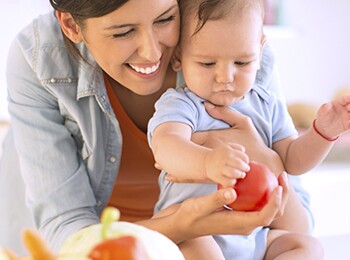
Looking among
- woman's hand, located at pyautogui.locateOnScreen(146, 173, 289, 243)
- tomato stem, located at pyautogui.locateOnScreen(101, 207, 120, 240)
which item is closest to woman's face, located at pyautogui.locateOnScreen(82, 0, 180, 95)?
woman's hand, located at pyautogui.locateOnScreen(146, 173, 289, 243)

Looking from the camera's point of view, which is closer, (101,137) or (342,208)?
(101,137)

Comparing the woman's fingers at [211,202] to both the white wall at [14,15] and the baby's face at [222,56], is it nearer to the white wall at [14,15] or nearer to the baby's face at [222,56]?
the baby's face at [222,56]

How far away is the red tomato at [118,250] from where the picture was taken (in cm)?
67

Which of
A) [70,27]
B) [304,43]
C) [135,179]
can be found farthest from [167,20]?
[304,43]

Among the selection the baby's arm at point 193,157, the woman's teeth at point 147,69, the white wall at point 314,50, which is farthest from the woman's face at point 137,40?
the white wall at point 314,50

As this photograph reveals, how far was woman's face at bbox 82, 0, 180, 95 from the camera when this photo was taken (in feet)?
3.98

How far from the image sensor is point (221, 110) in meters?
1.28

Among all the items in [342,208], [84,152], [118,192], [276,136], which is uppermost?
[276,136]

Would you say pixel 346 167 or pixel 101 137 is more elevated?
pixel 101 137

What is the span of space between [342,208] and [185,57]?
92 centimetres

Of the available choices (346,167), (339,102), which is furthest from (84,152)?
(346,167)

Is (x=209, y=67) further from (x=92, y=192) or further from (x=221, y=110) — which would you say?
(x=92, y=192)

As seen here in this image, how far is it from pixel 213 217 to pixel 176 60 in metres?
0.32

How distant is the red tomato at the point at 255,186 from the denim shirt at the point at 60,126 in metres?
0.48
